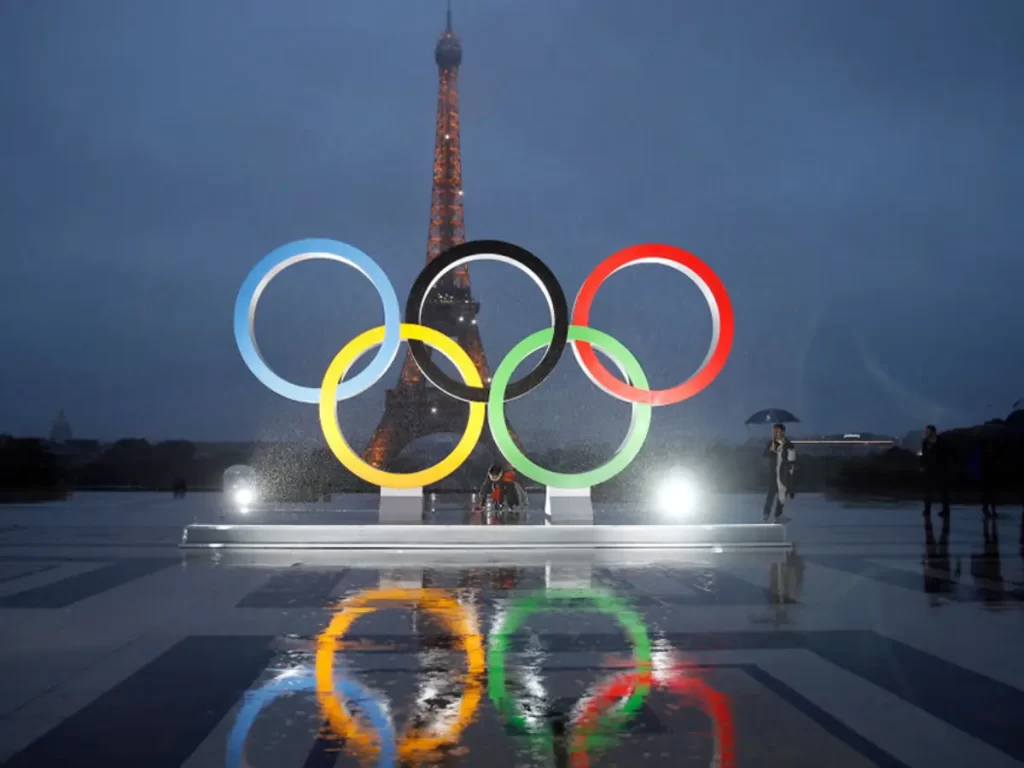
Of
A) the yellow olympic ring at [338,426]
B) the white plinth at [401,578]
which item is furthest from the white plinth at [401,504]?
the white plinth at [401,578]

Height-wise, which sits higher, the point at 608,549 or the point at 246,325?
the point at 246,325

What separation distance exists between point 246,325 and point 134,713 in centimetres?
1085

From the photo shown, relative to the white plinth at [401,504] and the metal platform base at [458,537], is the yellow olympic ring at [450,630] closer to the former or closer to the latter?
the metal platform base at [458,537]

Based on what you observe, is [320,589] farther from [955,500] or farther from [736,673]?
[955,500]

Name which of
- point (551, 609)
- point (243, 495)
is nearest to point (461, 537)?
point (551, 609)

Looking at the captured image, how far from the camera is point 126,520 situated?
2141 cm

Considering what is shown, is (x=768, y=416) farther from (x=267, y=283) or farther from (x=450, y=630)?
(x=450, y=630)

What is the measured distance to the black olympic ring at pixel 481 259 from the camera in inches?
645

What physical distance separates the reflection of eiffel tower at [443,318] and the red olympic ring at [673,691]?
31.1 meters

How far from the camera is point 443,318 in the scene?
43438 mm

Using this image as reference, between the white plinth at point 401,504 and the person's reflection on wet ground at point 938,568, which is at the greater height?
the white plinth at point 401,504

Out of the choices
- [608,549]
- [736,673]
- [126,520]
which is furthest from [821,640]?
[126,520]

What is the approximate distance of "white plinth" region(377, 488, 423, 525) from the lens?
56.3 ft

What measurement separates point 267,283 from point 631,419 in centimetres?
633
